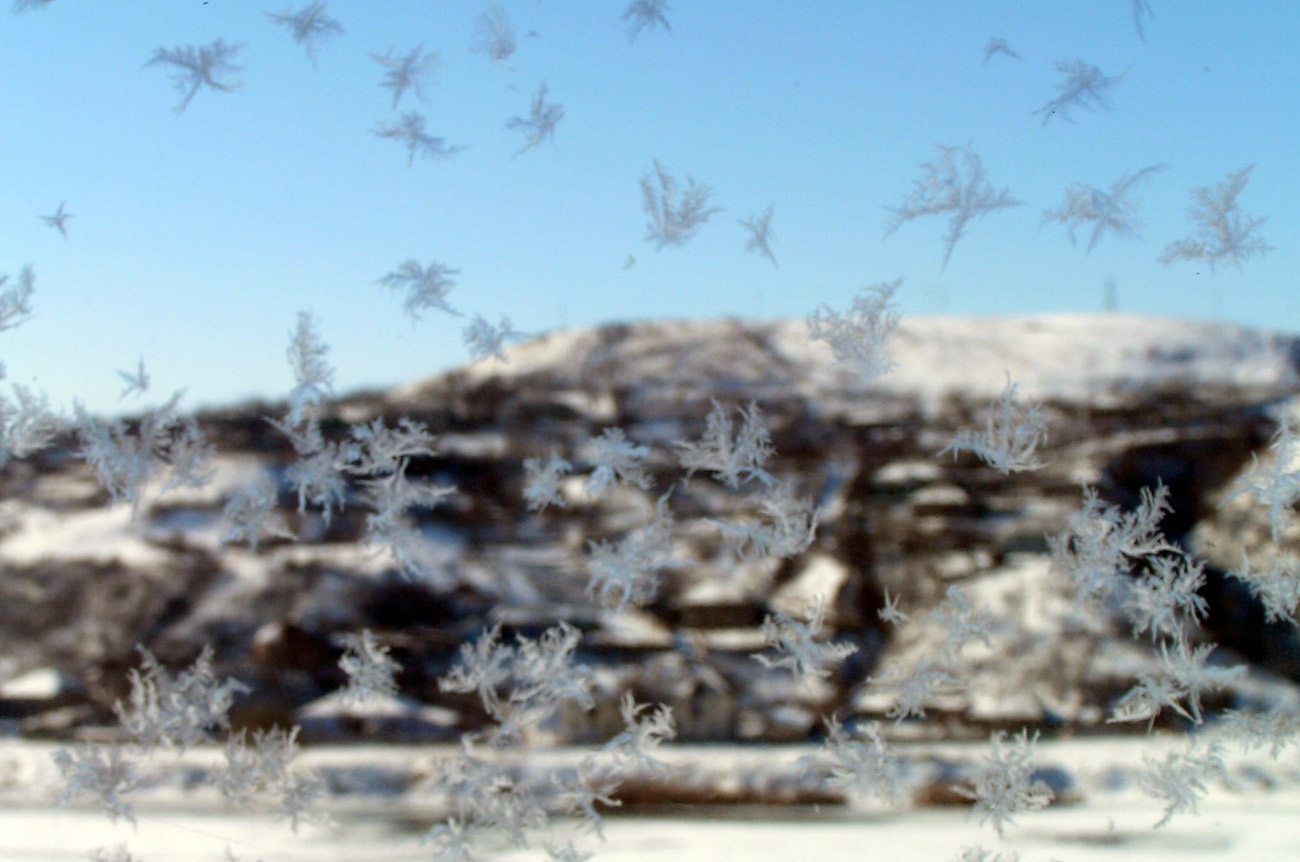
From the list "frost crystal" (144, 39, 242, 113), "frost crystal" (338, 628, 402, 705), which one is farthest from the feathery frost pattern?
"frost crystal" (144, 39, 242, 113)

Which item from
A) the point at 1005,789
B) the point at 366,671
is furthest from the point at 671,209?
the point at 1005,789

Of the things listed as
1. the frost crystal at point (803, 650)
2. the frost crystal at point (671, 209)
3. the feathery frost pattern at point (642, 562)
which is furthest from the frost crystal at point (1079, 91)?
the frost crystal at point (803, 650)

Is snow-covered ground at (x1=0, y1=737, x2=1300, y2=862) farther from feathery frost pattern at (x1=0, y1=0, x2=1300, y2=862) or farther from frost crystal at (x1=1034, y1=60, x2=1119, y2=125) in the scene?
frost crystal at (x1=1034, y1=60, x2=1119, y2=125)

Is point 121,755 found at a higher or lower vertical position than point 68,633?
lower

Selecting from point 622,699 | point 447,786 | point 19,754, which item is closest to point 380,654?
point 447,786

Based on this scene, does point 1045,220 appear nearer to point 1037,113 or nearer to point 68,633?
point 1037,113

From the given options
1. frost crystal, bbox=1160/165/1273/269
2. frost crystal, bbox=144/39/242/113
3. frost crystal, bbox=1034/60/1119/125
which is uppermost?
frost crystal, bbox=144/39/242/113
